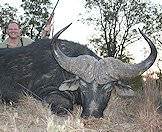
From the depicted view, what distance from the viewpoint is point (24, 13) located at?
26.6m

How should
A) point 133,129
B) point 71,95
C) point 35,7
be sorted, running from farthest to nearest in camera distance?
1. point 35,7
2. point 71,95
3. point 133,129

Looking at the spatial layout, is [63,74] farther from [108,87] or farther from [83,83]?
[108,87]

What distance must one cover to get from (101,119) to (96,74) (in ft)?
2.26

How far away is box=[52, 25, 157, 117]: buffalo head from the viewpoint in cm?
600

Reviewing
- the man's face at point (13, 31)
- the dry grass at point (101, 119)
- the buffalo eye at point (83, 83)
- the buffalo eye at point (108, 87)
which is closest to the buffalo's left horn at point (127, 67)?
the buffalo eye at point (108, 87)

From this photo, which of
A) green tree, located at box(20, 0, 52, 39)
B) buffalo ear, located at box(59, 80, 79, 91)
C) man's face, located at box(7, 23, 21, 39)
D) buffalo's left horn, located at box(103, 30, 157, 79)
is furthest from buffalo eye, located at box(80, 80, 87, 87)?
green tree, located at box(20, 0, 52, 39)

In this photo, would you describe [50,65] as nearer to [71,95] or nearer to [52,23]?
[71,95]

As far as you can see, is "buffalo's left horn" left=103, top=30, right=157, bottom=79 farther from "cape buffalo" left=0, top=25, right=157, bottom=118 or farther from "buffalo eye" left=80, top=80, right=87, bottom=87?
"buffalo eye" left=80, top=80, right=87, bottom=87

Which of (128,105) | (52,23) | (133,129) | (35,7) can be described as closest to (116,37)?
(35,7)

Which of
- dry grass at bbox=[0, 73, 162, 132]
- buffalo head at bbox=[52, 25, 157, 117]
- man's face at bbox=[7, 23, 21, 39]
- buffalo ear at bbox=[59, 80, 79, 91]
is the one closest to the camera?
dry grass at bbox=[0, 73, 162, 132]

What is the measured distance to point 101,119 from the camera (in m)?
5.87

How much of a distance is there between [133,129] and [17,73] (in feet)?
8.85

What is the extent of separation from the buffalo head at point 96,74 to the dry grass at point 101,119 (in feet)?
0.68

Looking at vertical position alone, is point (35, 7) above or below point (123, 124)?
below
